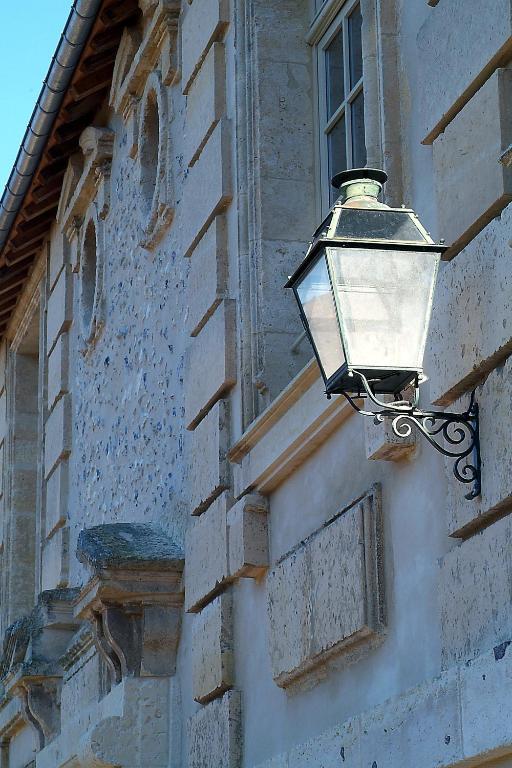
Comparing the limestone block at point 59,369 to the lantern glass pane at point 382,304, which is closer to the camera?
the lantern glass pane at point 382,304

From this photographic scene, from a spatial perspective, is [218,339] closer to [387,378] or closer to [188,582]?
[188,582]

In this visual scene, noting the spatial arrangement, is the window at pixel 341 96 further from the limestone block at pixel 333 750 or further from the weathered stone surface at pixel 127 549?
the limestone block at pixel 333 750

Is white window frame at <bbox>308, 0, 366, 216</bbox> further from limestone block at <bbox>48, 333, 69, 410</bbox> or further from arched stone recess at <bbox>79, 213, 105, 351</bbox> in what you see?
limestone block at <bbox>48, 333, 69, 410</bbox>

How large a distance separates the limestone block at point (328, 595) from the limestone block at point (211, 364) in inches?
37.8

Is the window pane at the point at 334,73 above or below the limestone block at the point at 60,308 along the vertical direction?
below

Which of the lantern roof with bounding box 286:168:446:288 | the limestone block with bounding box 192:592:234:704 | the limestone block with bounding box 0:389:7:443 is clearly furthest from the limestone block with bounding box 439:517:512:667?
the limestone block with bounding box 0:389:7:443

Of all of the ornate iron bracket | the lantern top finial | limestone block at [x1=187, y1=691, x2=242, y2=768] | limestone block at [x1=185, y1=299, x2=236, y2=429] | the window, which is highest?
the window

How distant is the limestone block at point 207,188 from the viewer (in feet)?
20.5

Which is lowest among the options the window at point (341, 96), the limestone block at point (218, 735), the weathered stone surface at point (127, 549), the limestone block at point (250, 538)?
the limestone block at point (218, 735)

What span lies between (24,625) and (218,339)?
309 cm

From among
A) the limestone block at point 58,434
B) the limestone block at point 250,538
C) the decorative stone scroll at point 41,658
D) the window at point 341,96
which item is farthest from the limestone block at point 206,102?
the limestone block at point 58,434

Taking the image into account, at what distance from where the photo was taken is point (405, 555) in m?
4.28

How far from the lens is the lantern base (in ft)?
12.2

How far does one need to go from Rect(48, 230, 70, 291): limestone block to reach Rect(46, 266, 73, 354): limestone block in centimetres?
7
